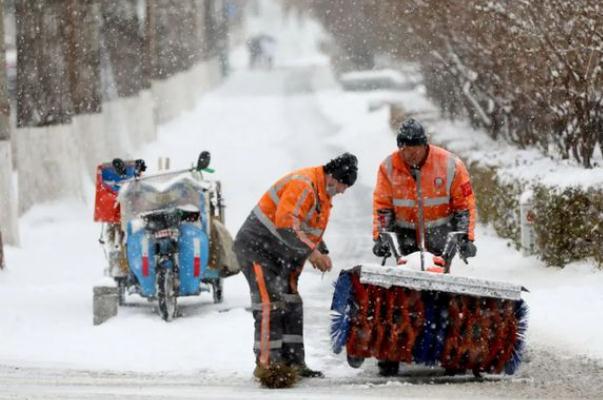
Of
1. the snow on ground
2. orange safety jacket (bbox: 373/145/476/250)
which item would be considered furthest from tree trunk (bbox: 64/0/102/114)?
orange safety jacket (bbox: 373/145/476/250)

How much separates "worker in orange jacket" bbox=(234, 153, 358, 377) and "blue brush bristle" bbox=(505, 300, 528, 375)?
123 centimetres

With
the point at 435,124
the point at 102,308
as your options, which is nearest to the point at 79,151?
the point at 435,124

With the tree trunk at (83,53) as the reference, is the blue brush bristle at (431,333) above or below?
below

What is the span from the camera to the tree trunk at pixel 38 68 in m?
22.2

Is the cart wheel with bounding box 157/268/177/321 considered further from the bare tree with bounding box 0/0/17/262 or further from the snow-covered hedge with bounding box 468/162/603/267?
the bare tree with bounding box 0/0/17/262

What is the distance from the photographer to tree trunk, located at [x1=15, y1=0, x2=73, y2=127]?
22172 mm

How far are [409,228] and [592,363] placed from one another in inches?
60.6

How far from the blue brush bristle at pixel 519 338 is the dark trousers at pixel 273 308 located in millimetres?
1371

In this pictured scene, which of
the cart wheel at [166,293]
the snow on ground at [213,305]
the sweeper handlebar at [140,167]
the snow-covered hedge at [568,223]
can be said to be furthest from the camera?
the snow-covered hedge at [568,223]

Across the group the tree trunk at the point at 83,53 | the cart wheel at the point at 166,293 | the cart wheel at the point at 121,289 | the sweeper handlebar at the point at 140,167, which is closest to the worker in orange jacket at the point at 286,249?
the cart wheel at the point at 166,293

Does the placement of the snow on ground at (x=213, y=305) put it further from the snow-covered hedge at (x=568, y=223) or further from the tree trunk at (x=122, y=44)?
the tree trunk at (x=122, y=44)

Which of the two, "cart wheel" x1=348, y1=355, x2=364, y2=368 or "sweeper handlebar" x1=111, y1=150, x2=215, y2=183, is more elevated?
"sweeper handlebar" x1=111, y1=150, x2=215, y2=183

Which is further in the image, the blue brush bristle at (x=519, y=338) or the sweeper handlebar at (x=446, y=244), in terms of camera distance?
the sweeper handlebar at (x=446, y=244)

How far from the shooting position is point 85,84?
2531 centimetres
